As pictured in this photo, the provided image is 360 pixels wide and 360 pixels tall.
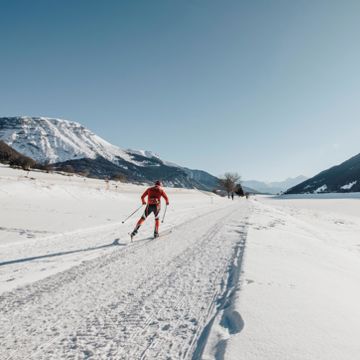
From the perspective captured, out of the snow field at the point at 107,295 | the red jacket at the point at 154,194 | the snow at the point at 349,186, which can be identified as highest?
the snow at the point at 349,186

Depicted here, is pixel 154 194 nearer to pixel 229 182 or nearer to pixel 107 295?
pixel 107 295

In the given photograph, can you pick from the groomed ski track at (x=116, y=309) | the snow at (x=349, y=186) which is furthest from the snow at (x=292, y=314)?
the snow at (x=349, y=186)

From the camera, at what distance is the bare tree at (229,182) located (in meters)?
130

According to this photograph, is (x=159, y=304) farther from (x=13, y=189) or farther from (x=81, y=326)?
(x=13, y=189)

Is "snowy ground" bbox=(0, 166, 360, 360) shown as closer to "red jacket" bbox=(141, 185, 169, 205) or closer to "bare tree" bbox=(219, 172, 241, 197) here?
"red jacket" bbox=(141, 185, 169, 205)

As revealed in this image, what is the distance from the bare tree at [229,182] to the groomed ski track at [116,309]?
402 ft

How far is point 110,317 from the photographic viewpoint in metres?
4.24

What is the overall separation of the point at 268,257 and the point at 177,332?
503cm

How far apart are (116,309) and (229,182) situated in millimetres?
129661

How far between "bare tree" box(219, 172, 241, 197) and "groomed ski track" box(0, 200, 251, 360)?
122492 millimetres

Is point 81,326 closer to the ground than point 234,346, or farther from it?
closer to the ground

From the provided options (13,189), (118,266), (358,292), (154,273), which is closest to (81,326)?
(154,273)

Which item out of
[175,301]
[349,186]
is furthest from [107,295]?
[349,186]

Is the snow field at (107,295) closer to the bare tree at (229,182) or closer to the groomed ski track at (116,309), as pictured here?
the groomed ski track at (116,309)
